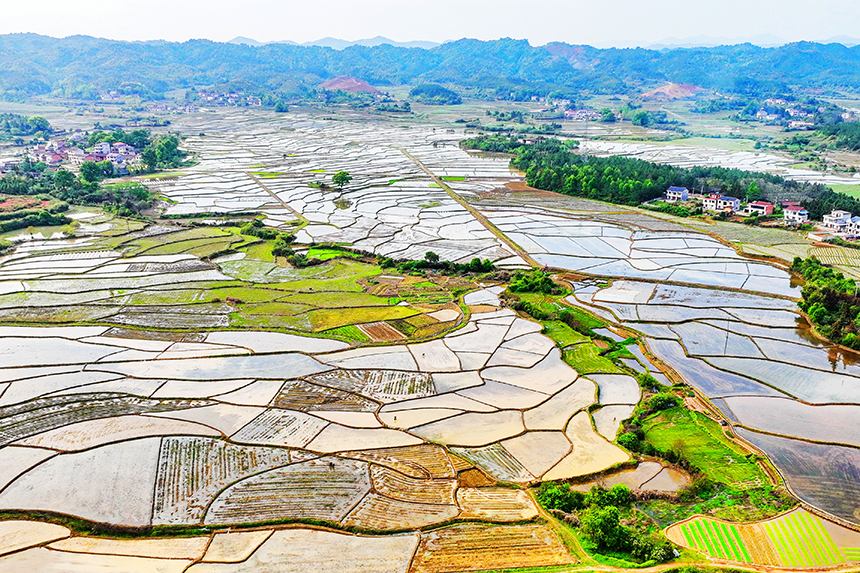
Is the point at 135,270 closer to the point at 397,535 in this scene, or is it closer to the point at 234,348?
the point at 234,348

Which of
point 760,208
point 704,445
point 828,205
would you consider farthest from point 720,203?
point 704,445

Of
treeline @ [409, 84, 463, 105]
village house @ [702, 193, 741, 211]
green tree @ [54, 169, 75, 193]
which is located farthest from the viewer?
treeline @ [409, 84, 463, 105]

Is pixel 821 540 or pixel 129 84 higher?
pixel 129 84

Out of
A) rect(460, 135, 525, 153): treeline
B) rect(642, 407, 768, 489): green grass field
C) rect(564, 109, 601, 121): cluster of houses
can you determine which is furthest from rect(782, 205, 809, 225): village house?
rect(564, 109, 601, 121): cluster of houses

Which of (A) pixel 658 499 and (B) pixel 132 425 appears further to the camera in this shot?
(B) pixel 132 425

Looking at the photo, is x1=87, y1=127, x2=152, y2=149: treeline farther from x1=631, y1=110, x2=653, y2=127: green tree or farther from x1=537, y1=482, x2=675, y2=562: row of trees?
x1=631, y1=110, x2=653, y2=127: green tree

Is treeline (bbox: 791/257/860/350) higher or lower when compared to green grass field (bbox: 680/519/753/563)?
higher

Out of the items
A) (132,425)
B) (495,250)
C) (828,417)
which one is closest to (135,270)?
(132,425)

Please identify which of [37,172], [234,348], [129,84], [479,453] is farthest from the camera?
[129,84]
